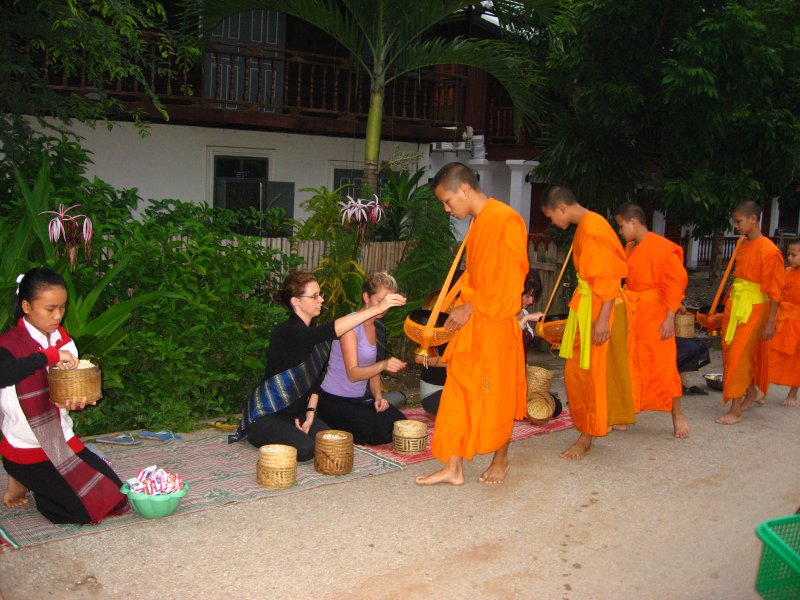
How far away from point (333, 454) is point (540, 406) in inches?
85.5

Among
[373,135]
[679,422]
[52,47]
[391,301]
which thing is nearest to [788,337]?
[679,422]

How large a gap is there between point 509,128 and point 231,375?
13.9 meters

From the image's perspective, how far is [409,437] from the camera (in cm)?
589

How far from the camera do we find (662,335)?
6.61 metres

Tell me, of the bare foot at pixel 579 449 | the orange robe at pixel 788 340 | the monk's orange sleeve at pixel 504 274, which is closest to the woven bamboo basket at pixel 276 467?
the monk's orange sleeve at pixel 504 274

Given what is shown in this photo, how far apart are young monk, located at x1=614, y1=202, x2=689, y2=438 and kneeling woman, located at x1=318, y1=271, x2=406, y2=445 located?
6.30ft

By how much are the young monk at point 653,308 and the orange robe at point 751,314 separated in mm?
875

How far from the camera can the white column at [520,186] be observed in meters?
18.8

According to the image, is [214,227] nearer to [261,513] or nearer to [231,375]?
[231,375]

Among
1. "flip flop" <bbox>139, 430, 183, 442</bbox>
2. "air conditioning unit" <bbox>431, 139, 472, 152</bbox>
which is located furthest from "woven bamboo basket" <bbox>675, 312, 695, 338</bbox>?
"air conditioning unit" <bbox>431, 139, 472, 152</bbox>

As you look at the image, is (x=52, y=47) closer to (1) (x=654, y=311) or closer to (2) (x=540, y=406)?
(2) (x=540, y=406)

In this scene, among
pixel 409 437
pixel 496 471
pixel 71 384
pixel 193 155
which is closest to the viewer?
pixel 71 384

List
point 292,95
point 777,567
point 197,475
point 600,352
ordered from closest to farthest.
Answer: point 777,567, point 197,475, point 600,352, point 292,95

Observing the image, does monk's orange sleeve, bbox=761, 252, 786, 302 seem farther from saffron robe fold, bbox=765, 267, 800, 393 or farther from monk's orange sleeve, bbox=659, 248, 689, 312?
monk's orange sleeve, bbox=659, 248, 689, 312
